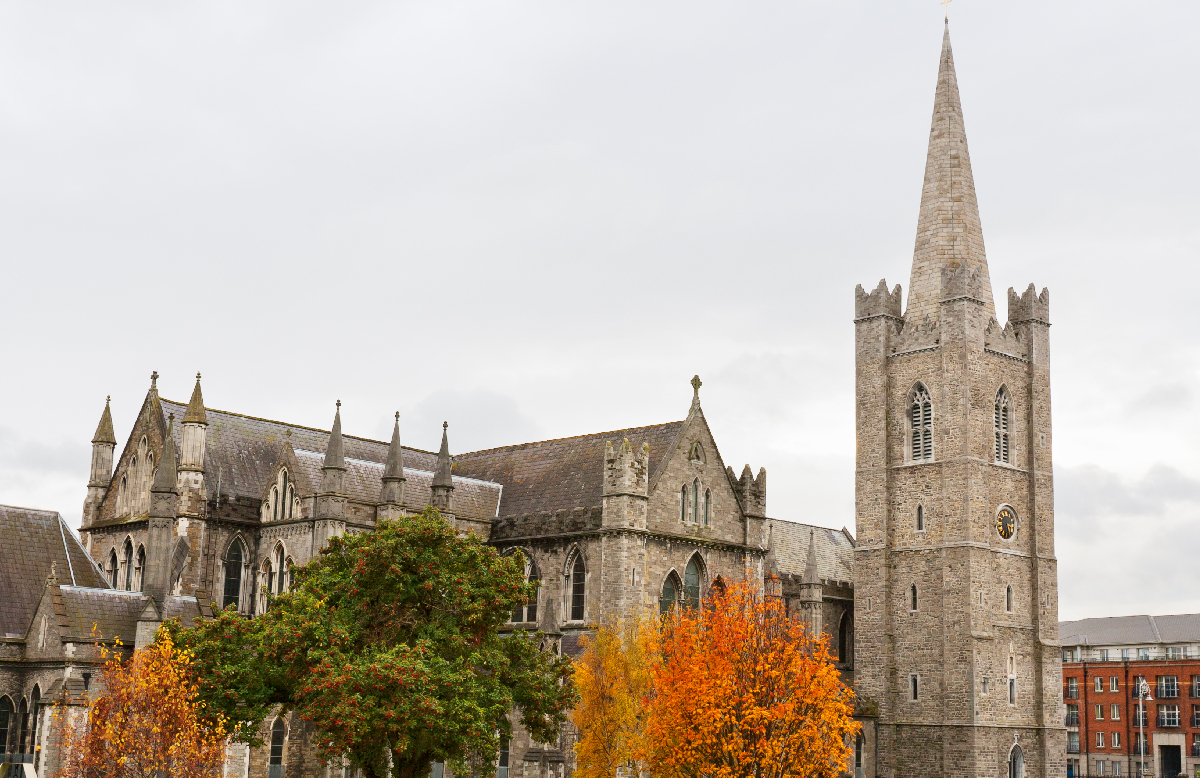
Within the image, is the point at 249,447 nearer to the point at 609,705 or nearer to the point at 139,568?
the point at 139,568

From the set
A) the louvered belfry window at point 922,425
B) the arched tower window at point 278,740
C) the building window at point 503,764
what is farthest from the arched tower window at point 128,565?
the louvered belfry window at point 922,425

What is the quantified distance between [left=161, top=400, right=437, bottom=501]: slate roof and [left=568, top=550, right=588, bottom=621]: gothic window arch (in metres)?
9.94

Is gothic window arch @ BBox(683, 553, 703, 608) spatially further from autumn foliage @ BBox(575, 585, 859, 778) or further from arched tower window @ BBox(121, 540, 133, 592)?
arched tower window @ BBox(121, 540, 133, 592)

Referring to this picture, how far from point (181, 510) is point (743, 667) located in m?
27.7

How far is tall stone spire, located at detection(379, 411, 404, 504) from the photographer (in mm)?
58744

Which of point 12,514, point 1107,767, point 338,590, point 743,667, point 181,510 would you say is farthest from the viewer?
point 1107,767

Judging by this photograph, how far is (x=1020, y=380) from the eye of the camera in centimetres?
7694

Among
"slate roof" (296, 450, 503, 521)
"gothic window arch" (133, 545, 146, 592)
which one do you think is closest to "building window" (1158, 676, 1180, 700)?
"slate roof" (296, 450, 503, 521)

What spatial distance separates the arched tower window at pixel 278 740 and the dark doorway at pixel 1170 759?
262ft

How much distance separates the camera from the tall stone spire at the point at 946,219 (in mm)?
76963

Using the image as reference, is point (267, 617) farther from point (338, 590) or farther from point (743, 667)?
point (743, 667)

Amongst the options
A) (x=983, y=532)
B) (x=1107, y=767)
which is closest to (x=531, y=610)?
(x=983, y=532)

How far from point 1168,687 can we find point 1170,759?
590cm

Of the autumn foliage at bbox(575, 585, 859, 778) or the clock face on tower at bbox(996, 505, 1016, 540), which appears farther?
the clock face on tower at bbox(996, 505, 1016, 540)
